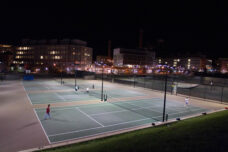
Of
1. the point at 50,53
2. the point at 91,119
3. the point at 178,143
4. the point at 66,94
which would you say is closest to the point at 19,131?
the point at 91,119

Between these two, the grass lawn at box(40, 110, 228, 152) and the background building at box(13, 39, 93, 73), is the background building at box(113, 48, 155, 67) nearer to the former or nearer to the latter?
the background building at box(13, 39, 93, 73)

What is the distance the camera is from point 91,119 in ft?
56.0

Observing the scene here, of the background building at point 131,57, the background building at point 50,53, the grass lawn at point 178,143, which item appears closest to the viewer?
the grass lawn at point 178,143

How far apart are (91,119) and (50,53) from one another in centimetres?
10947

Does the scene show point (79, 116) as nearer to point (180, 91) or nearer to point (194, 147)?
point (194, 147)

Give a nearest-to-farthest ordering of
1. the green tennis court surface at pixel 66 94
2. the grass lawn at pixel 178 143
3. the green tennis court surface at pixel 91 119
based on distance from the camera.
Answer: the grass lawn at pixel 178 143 → the green tennis court surface at pixel 91 119 → the green tennis court surface at pixel 66 94

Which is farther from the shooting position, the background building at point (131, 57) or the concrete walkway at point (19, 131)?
the background building at point (131, 57)

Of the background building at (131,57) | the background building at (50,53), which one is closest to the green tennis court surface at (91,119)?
the background building at (50,53)

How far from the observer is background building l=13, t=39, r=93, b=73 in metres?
114

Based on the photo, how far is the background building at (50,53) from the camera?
114 m

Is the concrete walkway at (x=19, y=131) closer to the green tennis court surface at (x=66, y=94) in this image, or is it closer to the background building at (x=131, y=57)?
the green tennis court surface at (x=66, y=94)

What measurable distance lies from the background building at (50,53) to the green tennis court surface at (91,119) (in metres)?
93.3

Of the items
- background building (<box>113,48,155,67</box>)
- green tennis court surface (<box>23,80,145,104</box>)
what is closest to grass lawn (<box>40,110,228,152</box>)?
green tennis court surface (<box>23,80,145,104</box>)

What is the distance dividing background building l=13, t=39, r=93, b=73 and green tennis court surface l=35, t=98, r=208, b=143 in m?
93.3
